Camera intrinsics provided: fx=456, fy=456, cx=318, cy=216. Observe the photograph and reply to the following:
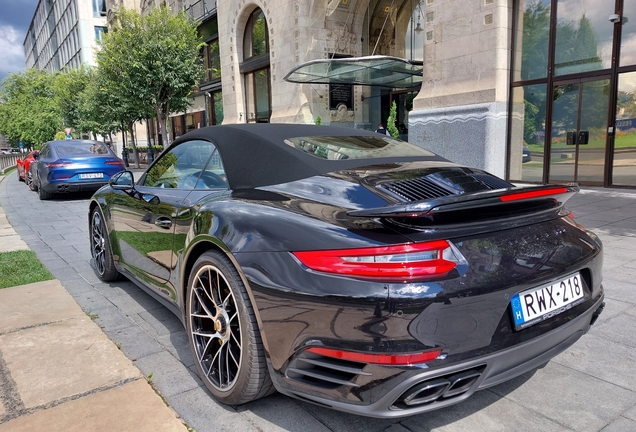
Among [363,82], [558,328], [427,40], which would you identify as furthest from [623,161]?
[558,328]

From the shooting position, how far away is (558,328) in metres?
2.04

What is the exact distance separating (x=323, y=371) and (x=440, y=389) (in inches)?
17.9

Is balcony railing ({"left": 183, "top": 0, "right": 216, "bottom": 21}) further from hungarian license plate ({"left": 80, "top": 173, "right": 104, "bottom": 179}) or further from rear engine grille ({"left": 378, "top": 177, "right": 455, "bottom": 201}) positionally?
rear engine grille ({"left": 378, "top": 177, "right": 455, "bottom": 201})

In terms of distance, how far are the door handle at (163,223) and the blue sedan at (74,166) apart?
9002mm

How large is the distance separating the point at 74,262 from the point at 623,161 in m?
10.7

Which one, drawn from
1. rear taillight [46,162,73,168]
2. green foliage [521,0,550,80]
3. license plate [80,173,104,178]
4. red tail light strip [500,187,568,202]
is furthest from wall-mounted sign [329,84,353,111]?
red tail light strip [500,187,568,202]

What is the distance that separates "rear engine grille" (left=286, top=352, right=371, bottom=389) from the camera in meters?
1.75

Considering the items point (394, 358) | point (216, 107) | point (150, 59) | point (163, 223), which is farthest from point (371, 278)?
point (216, 107)

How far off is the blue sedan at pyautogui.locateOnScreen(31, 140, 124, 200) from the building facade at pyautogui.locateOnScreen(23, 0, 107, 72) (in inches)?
956

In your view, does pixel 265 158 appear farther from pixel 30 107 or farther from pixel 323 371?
pixel 30 107

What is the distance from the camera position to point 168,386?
2568 millimetres

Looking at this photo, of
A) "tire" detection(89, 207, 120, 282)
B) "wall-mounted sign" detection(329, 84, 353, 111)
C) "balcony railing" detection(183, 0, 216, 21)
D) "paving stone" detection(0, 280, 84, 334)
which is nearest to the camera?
"paving stone" detection(0, 280, 84, 334)

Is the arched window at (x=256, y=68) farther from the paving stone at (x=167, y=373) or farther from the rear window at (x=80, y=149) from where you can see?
the paving stone at (x=167, y=373)

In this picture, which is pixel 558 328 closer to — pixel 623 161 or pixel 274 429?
pixel 274 429
